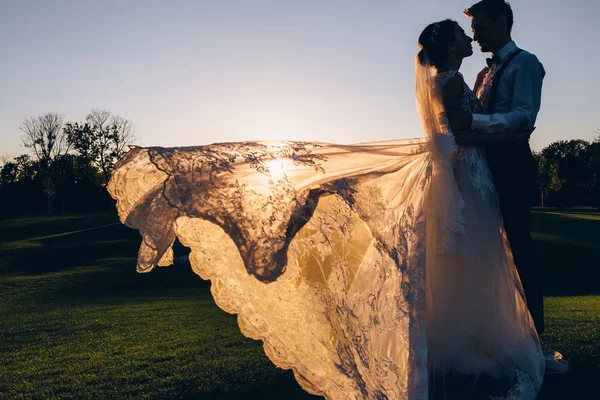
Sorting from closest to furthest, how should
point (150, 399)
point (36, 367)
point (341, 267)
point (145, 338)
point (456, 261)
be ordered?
1. point (341, 267)
2. point (456, 261)
3. point (150, 399)
4. point (36, 367)
5. point (145, 338)

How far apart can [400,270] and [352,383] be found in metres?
0.87

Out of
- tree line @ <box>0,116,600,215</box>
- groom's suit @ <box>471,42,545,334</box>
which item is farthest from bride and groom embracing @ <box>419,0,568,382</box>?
tree line @ <box>0,116,600,215</box>

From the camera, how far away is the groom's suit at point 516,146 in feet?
13.0

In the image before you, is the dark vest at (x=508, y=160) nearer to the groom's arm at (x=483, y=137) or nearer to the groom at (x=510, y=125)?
the groom at (x=510, y=125)

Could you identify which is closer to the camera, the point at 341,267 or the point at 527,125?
the point at 341,267

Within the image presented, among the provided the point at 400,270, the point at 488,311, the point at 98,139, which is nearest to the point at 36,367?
the point at 400,270

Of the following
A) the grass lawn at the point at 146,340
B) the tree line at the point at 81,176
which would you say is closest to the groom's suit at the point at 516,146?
the grass lawn at the point at 146,340

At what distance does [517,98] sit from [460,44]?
25.9 inches

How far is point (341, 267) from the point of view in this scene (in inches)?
143

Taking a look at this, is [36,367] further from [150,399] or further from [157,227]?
[157,227]

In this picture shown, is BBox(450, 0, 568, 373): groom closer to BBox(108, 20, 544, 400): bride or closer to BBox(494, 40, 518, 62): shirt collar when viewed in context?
BBox(494, 40, 518, 62): shirt collar

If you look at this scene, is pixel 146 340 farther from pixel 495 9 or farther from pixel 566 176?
pixel 566 176

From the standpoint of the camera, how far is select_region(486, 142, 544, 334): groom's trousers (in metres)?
4.16

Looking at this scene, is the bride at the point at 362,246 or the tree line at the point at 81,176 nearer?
the bride at the point at 362,246
